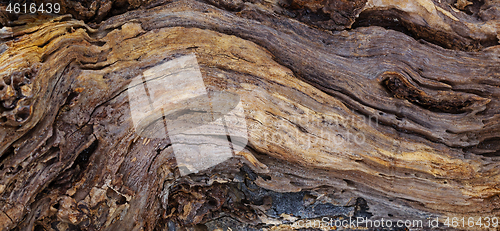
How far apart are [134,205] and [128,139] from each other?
656 mm

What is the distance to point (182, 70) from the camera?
281cm

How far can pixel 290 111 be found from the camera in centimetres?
294

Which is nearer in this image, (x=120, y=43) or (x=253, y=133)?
(x=120, y=43)

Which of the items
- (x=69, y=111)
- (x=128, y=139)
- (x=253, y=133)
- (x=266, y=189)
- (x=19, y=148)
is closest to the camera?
(x=19, y=148)

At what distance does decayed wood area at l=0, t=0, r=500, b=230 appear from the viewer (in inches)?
102

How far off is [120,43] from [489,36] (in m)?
3.78

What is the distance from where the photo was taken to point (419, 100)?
10.3 ft

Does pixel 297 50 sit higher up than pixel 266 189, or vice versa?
pixel 297 50

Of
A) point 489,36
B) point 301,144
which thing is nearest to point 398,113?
point 301,144

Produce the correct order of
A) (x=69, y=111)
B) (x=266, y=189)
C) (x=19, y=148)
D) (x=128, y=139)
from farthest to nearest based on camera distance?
(x=266, y=189), (x=128, y=139), (x=69, y=111), (x=19, y=148)

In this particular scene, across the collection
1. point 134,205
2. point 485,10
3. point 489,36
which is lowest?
point 134,205

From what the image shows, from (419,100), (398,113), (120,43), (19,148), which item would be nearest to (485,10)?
(419,100)

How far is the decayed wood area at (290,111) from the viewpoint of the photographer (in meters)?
2.60

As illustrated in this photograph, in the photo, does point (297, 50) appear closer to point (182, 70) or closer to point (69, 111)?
point (182, 70)
